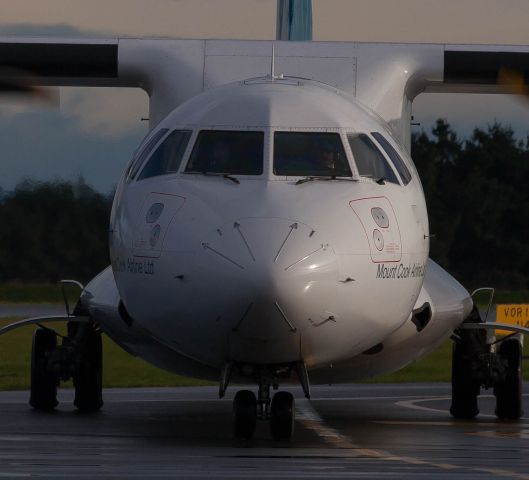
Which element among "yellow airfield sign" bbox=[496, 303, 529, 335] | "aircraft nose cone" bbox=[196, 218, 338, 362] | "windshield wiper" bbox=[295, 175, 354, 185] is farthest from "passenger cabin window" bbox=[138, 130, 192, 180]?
"yellow airfield sign" bbox=[496, 303, 529, 335]

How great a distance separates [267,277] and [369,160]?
230cm

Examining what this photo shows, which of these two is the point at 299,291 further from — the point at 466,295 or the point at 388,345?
the point at 466,295

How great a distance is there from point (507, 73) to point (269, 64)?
323 cm

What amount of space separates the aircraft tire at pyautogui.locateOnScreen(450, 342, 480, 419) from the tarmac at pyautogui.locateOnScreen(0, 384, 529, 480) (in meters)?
0.16

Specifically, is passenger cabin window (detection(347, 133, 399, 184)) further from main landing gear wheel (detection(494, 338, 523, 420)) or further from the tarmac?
main landing gear wheel (detection(494, 338, 523, 420))

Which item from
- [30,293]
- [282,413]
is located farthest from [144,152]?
[30,293]

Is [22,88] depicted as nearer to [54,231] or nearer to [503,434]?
[503,434]

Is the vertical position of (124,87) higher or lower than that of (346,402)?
higher

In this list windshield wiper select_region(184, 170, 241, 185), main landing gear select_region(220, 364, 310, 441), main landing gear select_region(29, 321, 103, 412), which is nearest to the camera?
windshield wiper select_region(184, 170, 241, 185)

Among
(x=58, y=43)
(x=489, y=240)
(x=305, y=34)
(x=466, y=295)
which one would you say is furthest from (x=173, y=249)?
(x=489, y=240)

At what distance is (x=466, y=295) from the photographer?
1439 centimetres

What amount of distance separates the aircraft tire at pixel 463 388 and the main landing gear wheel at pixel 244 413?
12.2ft

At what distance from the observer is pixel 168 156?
469 inches

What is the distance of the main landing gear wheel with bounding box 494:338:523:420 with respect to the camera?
14820 millimetres
